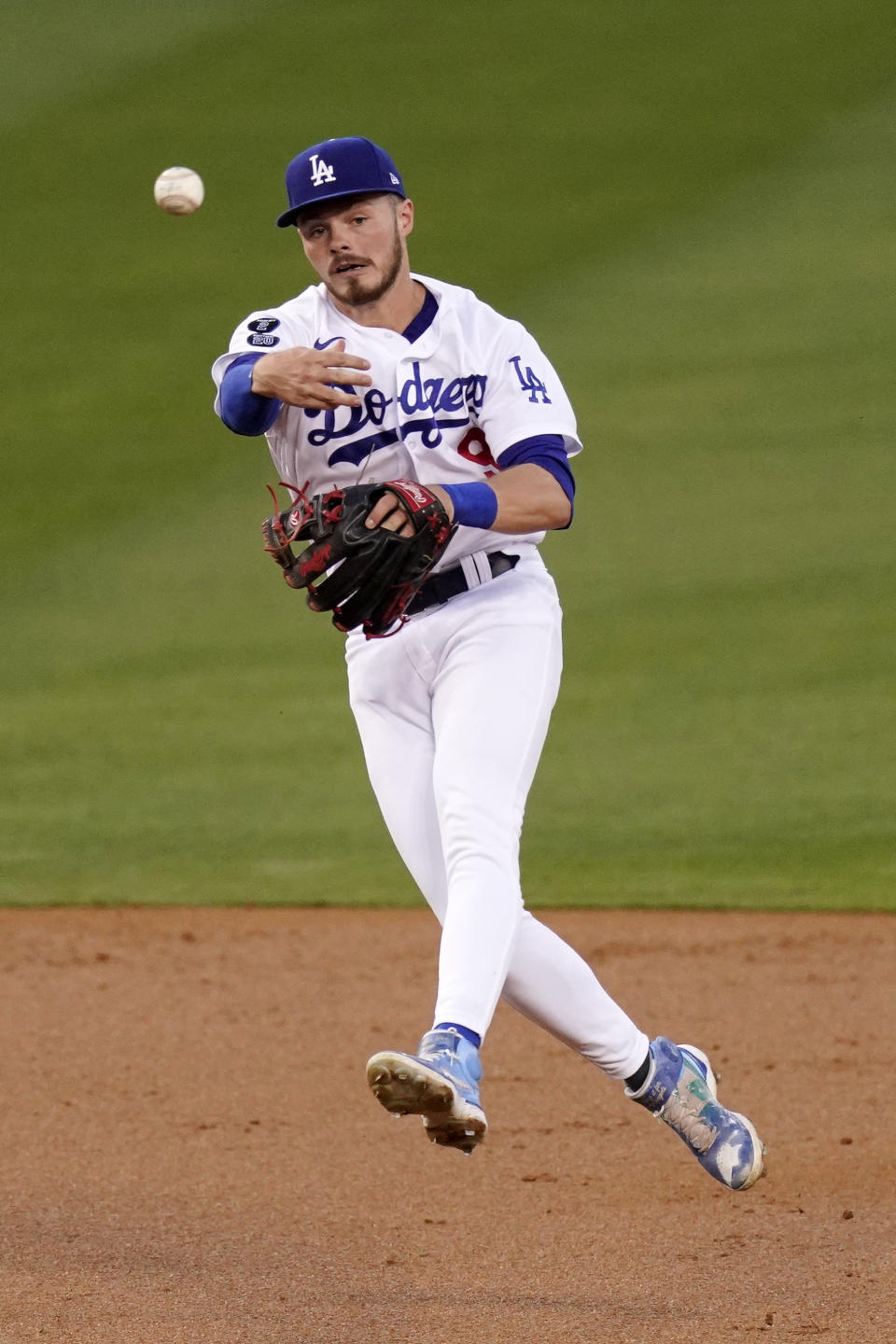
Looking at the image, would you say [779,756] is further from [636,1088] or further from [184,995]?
[636,1088]

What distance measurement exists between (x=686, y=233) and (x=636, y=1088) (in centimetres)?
1339

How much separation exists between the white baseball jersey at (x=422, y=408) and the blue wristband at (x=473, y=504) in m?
0.19

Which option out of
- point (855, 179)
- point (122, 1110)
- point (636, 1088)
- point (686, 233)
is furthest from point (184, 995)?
Result: point (855, 179)

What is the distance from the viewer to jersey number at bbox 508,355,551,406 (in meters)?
3.66

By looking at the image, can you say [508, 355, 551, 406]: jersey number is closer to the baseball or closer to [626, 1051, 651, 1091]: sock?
[626, 1051, 651, 1091]: sock

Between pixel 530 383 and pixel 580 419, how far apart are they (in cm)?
985

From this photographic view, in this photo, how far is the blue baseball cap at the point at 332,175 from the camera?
356 cm

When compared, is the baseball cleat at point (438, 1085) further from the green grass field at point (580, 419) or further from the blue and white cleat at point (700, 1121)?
the green grass field at point (580, 419)

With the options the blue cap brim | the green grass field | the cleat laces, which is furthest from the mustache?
the green grass field

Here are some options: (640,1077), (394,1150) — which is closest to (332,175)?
(640,1077)

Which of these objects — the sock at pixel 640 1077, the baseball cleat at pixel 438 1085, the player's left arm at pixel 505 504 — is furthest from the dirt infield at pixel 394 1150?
the player's left arm at pixel 505 504

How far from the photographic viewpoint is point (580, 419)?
527 inches

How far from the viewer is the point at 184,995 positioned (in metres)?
6.53

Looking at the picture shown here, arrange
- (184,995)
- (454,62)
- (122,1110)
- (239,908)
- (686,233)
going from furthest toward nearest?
(454,62), (686,233), (239,908), (184,995), (122,1110)
